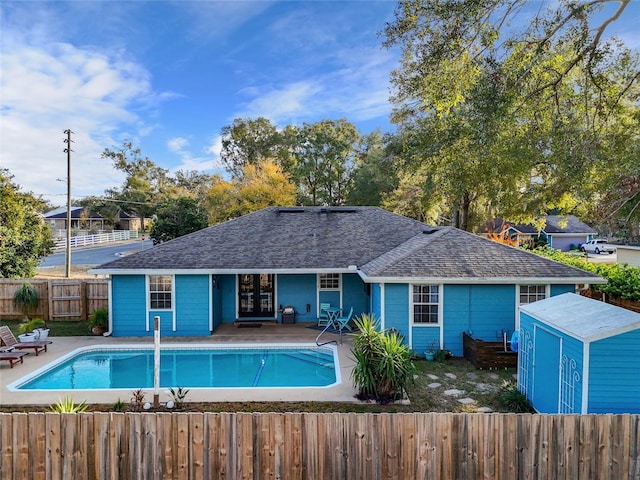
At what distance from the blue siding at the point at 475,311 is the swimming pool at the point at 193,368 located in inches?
136

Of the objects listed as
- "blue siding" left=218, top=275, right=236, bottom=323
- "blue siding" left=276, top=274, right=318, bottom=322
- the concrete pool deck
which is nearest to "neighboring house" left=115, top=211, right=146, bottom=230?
"blue siding" left=218, top=275, right=236, bottom=323

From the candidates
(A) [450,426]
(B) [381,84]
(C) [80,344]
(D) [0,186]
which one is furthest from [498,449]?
(D) [0,186]

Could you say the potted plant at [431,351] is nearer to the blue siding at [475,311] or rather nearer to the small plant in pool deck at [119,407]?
the blue siding at [475,311]

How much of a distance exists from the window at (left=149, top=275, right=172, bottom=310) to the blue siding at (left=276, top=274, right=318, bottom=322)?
156 inches

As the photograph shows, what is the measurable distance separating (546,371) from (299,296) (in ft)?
31.0

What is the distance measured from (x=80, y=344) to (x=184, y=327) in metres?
3.05

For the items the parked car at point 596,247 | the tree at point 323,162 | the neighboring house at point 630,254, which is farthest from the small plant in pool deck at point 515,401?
the parked car at point 596,247

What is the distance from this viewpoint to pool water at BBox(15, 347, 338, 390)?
944cm

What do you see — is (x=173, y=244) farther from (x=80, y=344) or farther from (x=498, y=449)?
(x=498, y=449)

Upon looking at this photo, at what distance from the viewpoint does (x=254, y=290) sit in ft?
50.3

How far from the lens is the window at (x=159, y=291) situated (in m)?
13.2

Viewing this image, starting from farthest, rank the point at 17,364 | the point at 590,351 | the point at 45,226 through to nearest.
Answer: the point at 45,226 → the point at 17,364 → the point at 590,351

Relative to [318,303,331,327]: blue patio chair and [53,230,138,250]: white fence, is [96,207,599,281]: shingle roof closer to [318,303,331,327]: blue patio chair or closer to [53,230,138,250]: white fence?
[318,303,331,327]: blue patio chair

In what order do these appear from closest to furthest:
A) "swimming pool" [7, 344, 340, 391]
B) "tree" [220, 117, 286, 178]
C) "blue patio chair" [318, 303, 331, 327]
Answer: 1. "swimming pool" [7, 344, 340, 391]
2. "blue patio chair" [318, 303, 331, 327]
3. "tree" [220, 117, 286, 178]
